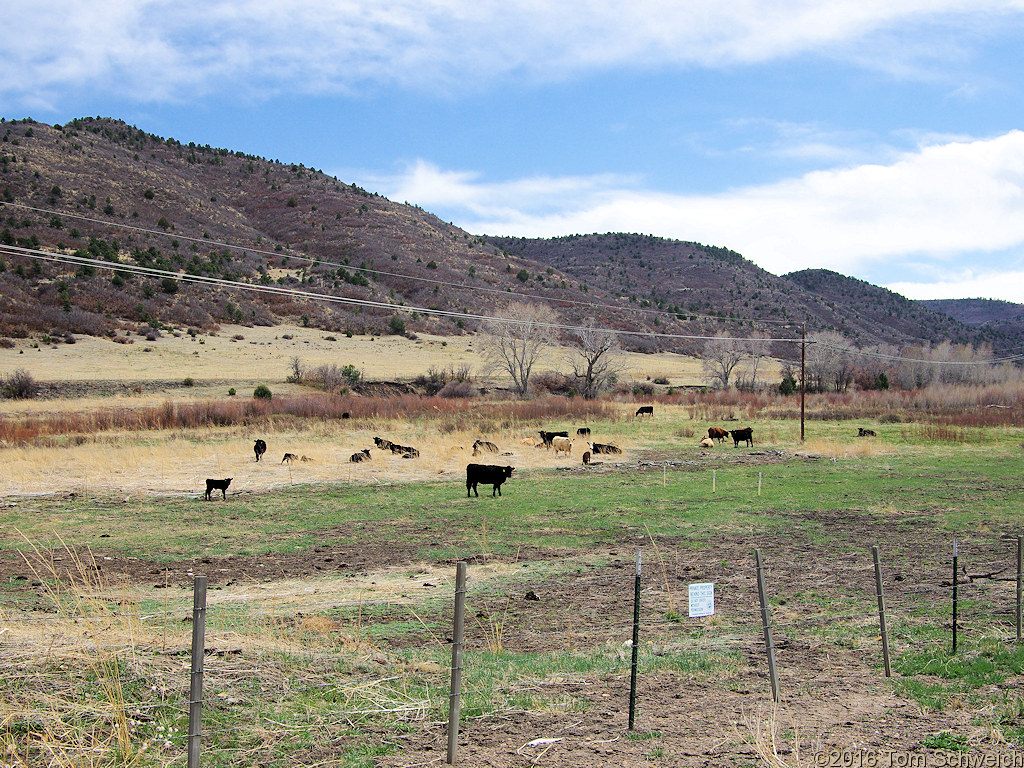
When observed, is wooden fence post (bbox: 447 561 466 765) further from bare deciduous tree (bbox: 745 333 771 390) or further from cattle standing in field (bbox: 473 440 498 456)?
bare deciduous tree (bbox: 745 333 771 390)

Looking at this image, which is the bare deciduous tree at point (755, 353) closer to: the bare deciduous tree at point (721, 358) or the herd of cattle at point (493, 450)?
the bare deciduous tree at point (721, 358)

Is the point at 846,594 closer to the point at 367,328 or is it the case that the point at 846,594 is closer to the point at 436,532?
the point at 436,532

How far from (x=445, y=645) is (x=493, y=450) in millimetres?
23719

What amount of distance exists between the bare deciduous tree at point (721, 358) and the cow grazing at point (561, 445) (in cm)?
4809

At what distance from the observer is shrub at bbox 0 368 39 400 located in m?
45.6

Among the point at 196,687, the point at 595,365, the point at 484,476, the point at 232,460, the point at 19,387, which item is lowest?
the point at 232,460

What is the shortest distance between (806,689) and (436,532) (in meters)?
11.4

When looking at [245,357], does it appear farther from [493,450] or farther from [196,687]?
[196,687]

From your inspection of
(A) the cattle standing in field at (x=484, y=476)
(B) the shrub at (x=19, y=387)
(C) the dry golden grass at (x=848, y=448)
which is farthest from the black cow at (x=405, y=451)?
(B) the shrub at (x=19, y=387)

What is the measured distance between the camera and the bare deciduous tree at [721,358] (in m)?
79.5

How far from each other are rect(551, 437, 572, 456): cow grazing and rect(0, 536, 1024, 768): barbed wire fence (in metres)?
19.1

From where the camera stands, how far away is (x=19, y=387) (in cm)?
4594

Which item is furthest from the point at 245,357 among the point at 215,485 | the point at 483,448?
the point at 215,485

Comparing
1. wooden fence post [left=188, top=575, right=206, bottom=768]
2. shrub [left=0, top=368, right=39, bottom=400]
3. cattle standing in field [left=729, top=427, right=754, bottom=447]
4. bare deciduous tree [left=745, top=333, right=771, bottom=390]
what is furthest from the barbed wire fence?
bare deciduous tree [left=745, top=333, right=771, bottom=390]
